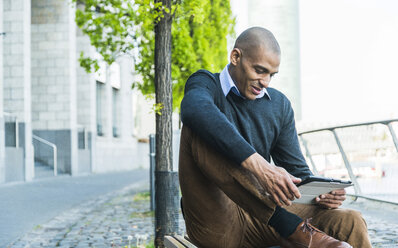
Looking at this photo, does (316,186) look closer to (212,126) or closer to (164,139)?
(212,126)

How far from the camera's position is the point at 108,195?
39.8ft

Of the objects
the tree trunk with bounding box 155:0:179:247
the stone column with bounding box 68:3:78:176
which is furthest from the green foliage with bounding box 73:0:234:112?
the stone column with bounding box 68:3:78:176

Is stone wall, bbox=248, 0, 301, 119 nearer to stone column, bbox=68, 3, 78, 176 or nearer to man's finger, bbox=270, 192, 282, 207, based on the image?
stone column, bbox=68, 3, 78, 176

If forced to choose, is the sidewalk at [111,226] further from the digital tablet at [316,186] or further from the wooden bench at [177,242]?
the digital tablet at [316,186]

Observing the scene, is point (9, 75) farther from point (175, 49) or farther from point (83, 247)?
point (83, 247)

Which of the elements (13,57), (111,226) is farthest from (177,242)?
(13,57)

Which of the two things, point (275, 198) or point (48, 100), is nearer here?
point (275, 198)

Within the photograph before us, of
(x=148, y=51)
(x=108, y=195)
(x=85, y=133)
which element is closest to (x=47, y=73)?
(x=85, y=133)

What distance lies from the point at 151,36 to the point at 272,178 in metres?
8.33

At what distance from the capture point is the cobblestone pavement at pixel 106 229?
598cm

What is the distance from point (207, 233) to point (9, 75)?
47.1 feet

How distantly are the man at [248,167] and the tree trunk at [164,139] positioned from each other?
7.95ft

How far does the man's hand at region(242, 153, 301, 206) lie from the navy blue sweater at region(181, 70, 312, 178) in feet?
0.49

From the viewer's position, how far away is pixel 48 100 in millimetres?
19719
